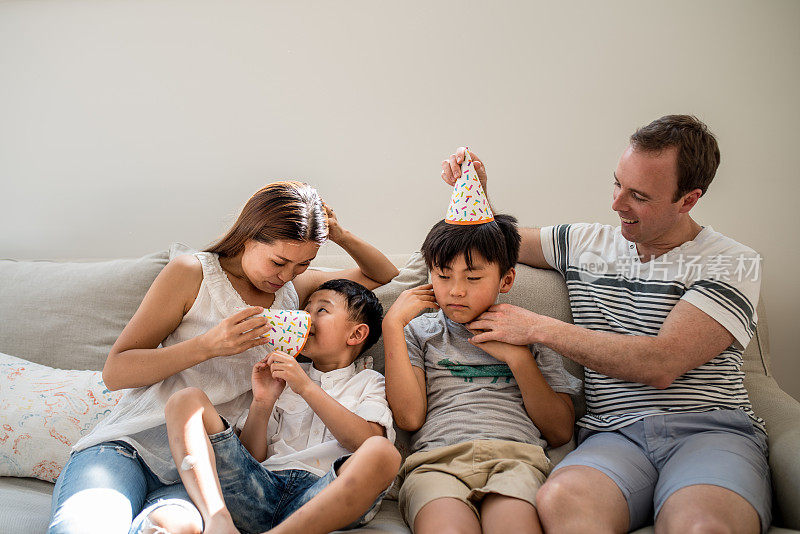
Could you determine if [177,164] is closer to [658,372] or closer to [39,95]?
[39,95]

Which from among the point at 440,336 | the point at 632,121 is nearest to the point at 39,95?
the point at 440,336

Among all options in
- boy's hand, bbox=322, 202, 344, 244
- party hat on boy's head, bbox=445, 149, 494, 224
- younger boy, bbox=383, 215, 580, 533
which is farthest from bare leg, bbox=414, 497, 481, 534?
boy's hand, bbox=322, 202, 344, 244

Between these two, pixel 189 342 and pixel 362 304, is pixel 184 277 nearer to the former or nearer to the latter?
pixel 189 342

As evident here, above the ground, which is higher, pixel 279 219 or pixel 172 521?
pixel 279 219

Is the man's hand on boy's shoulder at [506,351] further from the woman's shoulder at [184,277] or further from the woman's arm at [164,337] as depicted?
the woman's shoulder at [184,277]

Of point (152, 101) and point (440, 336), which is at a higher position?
point (152, 101)

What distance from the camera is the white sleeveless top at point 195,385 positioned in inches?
58.9

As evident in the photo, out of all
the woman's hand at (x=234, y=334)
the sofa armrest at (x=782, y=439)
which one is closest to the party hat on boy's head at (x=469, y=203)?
the woman's hand at (x=234, y=334)

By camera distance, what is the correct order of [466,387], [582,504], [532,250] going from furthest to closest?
[532,250] → [466,387] → [582,504]

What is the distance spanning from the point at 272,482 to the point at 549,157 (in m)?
1.49

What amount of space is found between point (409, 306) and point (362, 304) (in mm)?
135

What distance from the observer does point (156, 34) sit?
243 cm

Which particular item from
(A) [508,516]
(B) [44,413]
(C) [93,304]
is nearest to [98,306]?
(C) [93,304]

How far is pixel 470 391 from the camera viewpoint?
1697mm
